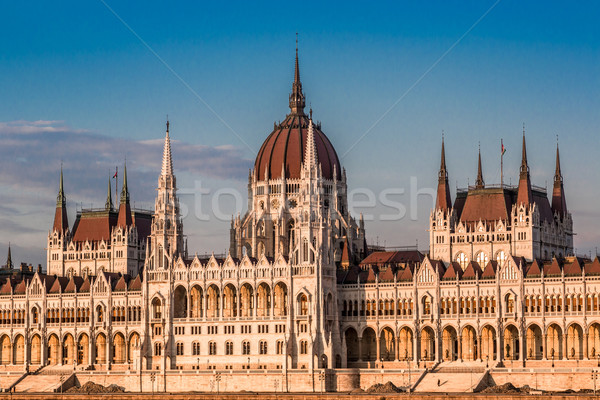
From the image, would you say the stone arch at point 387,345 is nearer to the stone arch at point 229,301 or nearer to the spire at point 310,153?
the stone arch at point 229,301

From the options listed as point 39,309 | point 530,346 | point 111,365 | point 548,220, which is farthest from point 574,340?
point 39,309

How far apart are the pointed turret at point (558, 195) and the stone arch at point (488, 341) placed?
884 inches

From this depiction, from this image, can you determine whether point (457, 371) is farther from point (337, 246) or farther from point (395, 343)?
point (337, 246)

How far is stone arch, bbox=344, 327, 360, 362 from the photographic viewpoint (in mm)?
174000

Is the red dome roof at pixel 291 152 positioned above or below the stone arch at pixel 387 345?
above

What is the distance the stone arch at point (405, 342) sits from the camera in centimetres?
17025

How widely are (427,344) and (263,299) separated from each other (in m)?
20.5

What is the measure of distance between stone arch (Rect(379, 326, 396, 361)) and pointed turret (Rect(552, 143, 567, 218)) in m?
26.7

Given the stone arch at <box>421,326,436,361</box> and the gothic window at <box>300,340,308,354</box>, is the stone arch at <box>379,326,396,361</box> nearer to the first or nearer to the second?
the stone arch at <box>421,326,436,361</box>

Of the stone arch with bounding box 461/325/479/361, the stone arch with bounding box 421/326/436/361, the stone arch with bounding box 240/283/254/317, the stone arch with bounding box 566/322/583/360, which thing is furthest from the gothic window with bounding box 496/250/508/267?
the stone arch with bounding box 240/283/254/317

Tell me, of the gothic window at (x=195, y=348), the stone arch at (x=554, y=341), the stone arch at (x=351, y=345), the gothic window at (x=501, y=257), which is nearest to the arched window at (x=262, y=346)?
the gothic window at (x=195, y=348)

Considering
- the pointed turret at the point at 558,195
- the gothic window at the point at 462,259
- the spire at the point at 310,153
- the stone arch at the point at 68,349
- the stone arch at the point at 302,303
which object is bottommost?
the stone arch at the point at 68,349

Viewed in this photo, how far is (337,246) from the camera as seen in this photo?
620 feet

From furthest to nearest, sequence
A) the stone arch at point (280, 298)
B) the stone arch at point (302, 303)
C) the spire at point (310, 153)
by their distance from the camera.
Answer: the spire at point (310, 153) < the stone arch at point (280, 298) < the stone arch at point (302, 303)
